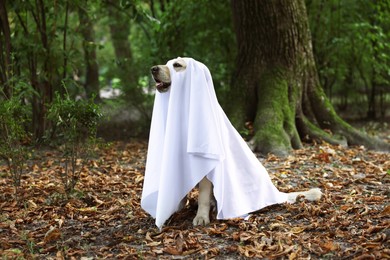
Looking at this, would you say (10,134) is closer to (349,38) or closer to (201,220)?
(201,220)

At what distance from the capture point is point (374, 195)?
5.43 meters

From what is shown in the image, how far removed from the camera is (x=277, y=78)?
8.77 m

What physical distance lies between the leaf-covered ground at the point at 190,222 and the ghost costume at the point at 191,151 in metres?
A: 0.21

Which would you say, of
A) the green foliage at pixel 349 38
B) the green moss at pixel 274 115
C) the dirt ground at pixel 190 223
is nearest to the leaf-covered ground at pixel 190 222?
the dirt ground at pixel 190 223

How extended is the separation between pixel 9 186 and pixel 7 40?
315cm

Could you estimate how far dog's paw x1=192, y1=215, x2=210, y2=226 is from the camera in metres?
4.60

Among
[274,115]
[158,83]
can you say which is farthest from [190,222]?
[274,115]

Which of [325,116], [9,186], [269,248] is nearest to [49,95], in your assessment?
[9,186]

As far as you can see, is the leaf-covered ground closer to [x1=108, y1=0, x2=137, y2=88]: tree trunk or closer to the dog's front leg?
the dog's front leg

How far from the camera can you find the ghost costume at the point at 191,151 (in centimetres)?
448

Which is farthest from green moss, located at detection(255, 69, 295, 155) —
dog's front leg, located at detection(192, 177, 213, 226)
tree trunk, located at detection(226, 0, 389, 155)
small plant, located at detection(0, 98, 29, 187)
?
small plant, located at detection(0, 98, 29, 187)

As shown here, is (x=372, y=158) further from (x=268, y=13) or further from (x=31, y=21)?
(x=31, y=21)

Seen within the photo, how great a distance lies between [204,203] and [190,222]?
288 millimetres

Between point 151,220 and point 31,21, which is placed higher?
point 31,21
